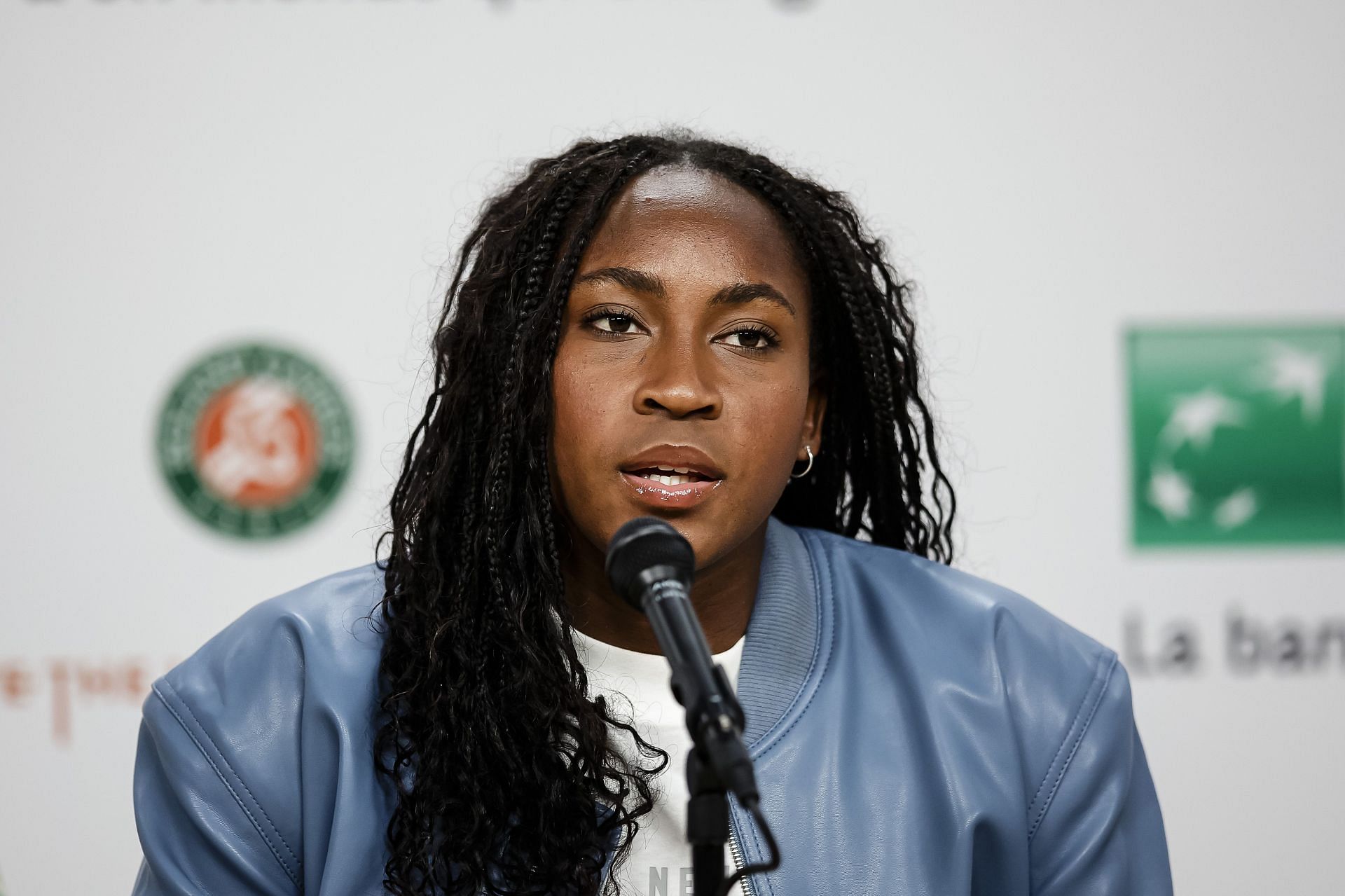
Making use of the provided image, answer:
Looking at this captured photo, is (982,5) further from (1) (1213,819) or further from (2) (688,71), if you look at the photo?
(1) (1213,819)

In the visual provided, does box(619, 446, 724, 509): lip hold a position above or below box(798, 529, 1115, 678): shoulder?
above

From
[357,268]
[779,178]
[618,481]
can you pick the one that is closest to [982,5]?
[779,178]

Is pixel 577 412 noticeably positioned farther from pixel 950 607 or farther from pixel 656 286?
pixel 950 607

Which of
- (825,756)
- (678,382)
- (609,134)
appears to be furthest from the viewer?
(609,134)

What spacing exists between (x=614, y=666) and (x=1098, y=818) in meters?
0.58

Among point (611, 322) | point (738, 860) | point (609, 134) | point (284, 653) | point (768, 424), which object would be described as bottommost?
point (738, 860)

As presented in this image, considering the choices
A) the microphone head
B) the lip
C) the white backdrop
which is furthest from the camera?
the white backdrop

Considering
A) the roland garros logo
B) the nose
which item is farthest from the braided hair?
the roland garros logo

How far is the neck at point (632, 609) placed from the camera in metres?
1.55

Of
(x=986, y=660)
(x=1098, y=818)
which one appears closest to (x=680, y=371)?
(x=986, y=660)

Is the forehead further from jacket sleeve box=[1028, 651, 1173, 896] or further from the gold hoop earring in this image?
jacket sleeve box=[1028, 651, 1173, 896]

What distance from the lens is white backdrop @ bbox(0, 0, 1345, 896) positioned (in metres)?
2.28

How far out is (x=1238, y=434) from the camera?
2.41 m

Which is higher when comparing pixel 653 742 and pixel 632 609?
pixel 632 609
